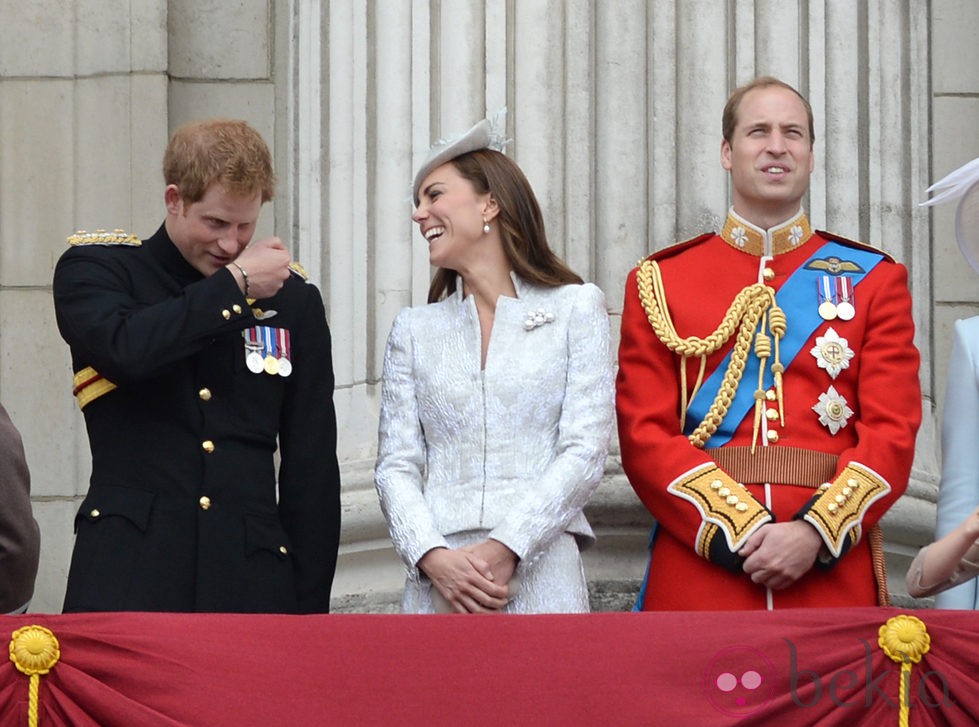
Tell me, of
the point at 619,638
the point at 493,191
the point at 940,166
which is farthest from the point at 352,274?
the point at 619,638

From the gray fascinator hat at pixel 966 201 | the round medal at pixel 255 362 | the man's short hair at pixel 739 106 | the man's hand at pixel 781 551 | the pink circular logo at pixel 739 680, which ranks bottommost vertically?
the pink circular logo at pixel 739 680

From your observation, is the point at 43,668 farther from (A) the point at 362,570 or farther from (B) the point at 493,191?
(A) the point at 362,570

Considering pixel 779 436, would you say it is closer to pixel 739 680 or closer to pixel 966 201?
pixel 966 201

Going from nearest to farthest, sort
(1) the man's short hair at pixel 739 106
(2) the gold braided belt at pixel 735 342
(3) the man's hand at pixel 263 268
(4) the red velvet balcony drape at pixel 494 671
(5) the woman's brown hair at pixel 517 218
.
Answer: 1. (4) the red velvet balcony drape at pixel 494 671
2. (3) the man's hand at pixel 263 268
3. (2) the gold braided belt at pixel 735 342
4. (5) the woman's brown hair at pixel 517 218
5. (1) the man's short hair at pixel 739 106

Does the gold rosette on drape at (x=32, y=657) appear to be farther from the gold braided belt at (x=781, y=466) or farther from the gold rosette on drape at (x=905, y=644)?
the gold braided belt at (x=781, y=466)

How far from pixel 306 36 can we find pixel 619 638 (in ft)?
10.3

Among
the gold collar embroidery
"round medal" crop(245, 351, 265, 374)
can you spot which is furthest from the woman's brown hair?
"round medal" crop(245, 351, 265, 374)

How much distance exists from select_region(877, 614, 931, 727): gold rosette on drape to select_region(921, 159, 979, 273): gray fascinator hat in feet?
3.96

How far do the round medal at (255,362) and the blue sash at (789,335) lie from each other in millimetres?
986

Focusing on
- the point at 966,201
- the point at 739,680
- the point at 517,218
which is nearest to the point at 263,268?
the point at 517,218

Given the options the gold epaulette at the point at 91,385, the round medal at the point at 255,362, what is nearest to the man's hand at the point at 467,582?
the round medal at the point at 255,362

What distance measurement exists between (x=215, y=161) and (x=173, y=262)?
0.93 ft

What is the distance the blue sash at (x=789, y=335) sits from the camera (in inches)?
203

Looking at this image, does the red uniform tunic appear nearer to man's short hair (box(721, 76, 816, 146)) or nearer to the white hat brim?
man's short hair (box(721, 76, 816, 146))
